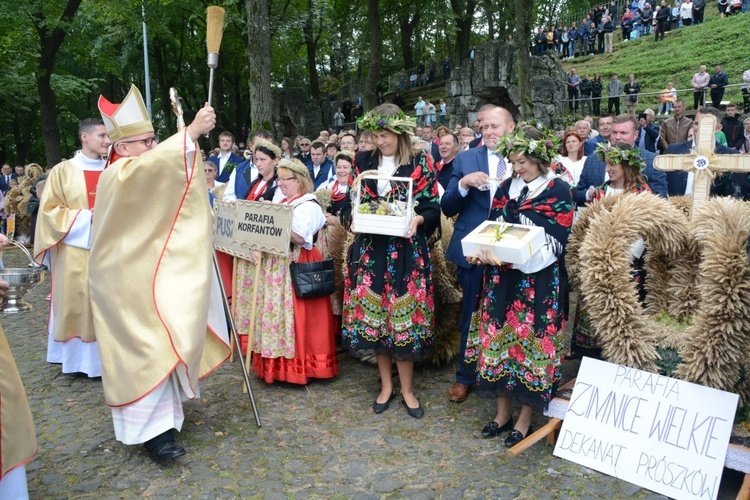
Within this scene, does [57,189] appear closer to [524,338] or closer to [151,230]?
[151,230]

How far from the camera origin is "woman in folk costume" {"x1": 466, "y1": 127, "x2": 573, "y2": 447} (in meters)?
3.93

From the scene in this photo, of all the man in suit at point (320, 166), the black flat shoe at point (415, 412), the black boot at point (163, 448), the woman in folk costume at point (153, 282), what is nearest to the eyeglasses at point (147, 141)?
the woman in folk costume at point (153, 282)

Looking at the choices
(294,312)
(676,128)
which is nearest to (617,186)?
(294,312)

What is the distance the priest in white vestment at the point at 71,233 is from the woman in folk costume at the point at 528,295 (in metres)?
3.45

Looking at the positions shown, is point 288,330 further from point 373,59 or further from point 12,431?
Result: point 373,59

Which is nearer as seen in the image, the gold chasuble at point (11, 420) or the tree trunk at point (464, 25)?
the gold chasuble at point (11, 420)

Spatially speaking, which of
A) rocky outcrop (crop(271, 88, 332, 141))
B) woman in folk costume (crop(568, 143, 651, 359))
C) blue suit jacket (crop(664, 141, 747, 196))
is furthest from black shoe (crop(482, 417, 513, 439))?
rocky outcrop (crop(271, 88, 332, 141))

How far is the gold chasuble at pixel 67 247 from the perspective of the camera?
550 centimetres

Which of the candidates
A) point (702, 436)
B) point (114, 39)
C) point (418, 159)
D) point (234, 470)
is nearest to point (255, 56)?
point (418, 159)

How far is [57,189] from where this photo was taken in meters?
5.55

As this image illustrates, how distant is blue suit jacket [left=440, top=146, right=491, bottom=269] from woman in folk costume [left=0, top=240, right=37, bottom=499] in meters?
2.90

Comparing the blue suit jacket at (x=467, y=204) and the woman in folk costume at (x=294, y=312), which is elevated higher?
the blue suit jacket at (x=467, y=204)

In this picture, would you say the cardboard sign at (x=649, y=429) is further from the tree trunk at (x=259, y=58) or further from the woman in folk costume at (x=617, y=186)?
the tree trunk at (x=259, y=58)

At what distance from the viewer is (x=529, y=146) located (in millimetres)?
3855
